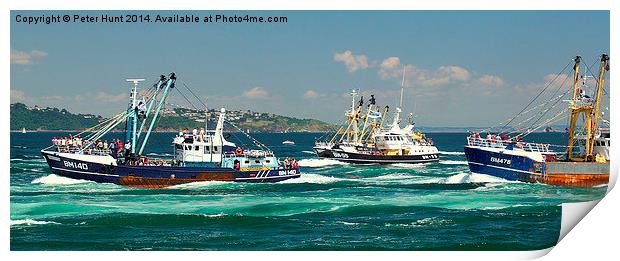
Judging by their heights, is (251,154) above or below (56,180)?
above

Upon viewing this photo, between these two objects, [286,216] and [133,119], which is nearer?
[286,216]

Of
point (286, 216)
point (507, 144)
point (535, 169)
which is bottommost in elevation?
point (286, 216)

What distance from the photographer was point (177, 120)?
103ft

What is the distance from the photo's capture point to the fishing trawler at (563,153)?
26312 mm

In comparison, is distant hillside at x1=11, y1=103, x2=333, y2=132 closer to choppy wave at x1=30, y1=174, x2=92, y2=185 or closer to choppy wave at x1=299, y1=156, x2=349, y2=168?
choppy wave at x1=30, y1=174, x2=92, y2=185

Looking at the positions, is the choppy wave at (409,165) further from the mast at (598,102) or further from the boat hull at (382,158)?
the mast at (598,102)

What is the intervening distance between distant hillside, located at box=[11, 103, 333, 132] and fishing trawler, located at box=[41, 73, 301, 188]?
489 millimetres

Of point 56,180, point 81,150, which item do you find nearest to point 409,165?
point 81,150

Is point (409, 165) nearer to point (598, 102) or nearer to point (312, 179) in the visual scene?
point (312, 179)

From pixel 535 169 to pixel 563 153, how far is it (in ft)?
4.21

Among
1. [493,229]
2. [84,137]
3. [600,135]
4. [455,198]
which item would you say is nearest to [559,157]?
[600,135]

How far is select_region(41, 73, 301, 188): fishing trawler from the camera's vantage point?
2961cm

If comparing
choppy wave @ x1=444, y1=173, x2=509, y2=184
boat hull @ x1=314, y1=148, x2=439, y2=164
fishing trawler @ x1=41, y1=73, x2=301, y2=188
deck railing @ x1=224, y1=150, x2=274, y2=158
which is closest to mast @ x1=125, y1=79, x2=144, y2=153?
fishing trawler @ x1=41, y1=73, x2=301, y2=188

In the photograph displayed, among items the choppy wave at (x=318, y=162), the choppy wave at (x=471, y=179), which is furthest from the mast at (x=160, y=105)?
the choppy wave at (x=318, y=162)
